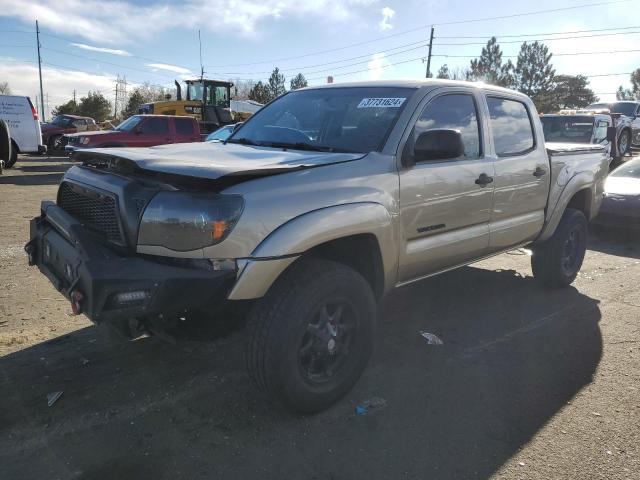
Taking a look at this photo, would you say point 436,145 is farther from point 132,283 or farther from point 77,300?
point 77,300

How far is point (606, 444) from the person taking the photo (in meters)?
2.82

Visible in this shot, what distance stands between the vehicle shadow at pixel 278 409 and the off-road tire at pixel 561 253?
0.96 m

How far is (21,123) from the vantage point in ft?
54.1

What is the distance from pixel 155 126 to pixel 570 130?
462 inches

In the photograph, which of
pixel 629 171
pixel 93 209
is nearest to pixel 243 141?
pixel 93 209

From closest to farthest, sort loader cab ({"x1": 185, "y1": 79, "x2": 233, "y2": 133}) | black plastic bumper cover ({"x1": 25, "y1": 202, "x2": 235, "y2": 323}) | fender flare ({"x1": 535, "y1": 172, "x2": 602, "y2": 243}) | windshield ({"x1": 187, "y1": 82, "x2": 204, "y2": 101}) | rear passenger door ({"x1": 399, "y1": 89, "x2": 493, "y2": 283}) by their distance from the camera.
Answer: black plastic bumper cover ({"x1": 25, "y1": 202, "x2": 235, "y2": 323})
rear passenger door ({"x1": 399, "y1": 89, "x2": 493, "y2": 283})
fender flare ({"x1": 535, "y1": 172, "x2": 602, "y2": 243})
loader cab ({"x1": 185, "y1": 79, "x2": 233, "y2": 133})
windshield ({"x1": 187, "y1": 82, "x2": 204, "y2": 101})

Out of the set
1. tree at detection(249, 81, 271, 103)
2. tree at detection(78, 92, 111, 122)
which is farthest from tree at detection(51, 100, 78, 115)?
tree at detection(249, 81, 271, 103)

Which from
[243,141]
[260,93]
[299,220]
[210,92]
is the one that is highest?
[260,93]

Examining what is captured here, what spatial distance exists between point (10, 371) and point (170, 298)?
1.73 metres

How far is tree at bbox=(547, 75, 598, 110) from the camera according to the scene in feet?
180

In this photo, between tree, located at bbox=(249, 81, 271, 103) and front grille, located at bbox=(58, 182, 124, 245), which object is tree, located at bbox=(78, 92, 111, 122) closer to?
tree, located at bbox=(249, 81, 271, 103)

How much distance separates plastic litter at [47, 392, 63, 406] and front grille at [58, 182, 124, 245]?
3.38ft

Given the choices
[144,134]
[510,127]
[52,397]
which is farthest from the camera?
[144,134]

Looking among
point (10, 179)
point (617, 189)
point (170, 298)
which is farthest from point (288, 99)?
point (10, 179)
